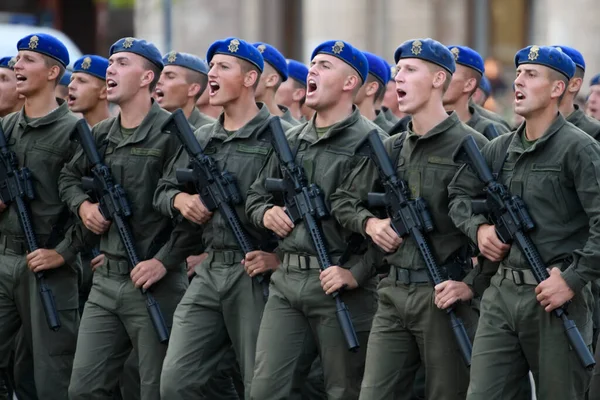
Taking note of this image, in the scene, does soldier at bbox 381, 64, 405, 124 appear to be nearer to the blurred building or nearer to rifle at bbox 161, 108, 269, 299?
rifle at bbox 161, 108, 269, 299

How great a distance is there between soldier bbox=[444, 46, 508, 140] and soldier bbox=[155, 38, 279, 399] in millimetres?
1510

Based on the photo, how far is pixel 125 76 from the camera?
9531 mm

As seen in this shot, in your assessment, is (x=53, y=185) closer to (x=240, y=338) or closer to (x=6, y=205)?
(x=6, y=205)

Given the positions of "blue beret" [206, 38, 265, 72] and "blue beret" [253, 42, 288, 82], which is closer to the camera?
"blue beret" [206, 38, 265, 72]

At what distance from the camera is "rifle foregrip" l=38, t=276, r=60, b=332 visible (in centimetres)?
946

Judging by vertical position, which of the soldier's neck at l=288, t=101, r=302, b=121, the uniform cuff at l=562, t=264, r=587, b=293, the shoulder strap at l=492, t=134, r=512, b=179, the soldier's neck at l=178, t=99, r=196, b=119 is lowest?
the soldier's neck at l=288, t=101, r=302, b=121

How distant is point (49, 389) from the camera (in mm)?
9469

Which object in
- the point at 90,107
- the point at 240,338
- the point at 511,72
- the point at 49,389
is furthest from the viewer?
the point at 511,72

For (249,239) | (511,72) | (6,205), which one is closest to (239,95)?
(249,239)

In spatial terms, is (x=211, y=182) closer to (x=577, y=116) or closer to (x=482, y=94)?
(x=577, y=116)

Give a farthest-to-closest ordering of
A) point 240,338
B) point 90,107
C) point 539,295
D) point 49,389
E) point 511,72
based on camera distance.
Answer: point 511,72 < point 90,107 < point 49,389 < point 240,338 < point 539,295

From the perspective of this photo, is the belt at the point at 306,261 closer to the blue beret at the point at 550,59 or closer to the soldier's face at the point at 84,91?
the blue beret at the point at 550,59

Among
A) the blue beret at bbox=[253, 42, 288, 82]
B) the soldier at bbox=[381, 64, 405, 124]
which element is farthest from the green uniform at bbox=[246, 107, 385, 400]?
the soldier at bbox=[381, 64, 405, 124]

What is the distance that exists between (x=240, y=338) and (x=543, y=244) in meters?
1.98
